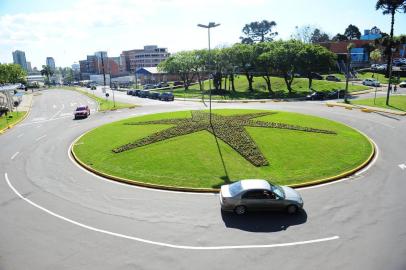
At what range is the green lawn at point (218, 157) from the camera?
21.1 metres

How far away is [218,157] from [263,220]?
30.7 ft

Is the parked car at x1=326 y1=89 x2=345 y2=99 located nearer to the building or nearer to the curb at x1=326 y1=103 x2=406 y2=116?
the curb at x1=326 y1=103 x2=406 y2=116

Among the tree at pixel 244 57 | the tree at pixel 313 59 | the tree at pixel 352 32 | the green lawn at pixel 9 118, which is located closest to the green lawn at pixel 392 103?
the tree at pixel 313 59

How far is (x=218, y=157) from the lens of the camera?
24625 mm

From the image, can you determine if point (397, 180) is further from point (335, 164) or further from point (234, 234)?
point (234, 234)

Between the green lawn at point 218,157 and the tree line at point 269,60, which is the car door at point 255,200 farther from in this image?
the tree line at point 269,60

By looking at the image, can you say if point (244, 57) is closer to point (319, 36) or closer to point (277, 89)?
point (277, 89)

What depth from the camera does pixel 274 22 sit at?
15212 cm

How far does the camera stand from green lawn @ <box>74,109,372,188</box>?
21.1m

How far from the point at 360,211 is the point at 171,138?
697 inches

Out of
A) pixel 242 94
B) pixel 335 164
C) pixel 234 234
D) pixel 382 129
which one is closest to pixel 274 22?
pixel 242 94

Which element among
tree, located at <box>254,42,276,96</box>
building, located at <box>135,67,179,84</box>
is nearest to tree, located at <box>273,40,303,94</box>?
tree, located at <box>254,42,276,96</box>

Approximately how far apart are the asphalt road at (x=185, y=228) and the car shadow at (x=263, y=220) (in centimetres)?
5

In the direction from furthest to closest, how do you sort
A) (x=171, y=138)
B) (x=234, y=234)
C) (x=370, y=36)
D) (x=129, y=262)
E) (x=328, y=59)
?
(x=370, y=36)
(x=328, y=59)
(x=171, y=138)
(x=234, y=234)
(x=129, y=262)
